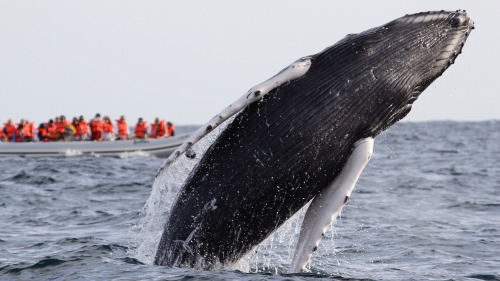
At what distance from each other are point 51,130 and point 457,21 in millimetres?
34087

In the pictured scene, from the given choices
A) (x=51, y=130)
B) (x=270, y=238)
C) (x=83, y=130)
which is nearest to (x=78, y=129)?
(x=83, y=130)

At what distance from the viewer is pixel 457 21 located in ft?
22.5

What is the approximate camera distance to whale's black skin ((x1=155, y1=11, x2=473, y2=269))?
22.2ft

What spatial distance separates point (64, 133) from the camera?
37781 millimetres

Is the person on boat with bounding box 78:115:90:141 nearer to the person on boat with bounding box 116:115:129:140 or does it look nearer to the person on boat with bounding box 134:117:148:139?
the person on boat with bounding box 116:115:129:140

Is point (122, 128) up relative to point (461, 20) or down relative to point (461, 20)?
up

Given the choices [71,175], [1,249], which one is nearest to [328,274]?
[1,249]

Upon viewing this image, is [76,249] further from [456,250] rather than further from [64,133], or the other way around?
[64,133]

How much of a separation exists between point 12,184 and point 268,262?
14052 millimetres

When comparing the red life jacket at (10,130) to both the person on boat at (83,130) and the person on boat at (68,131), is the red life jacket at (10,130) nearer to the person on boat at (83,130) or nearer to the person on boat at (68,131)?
the person on boat at (68,131)

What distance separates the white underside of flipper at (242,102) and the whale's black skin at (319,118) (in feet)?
0.68

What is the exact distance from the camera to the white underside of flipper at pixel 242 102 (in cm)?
645

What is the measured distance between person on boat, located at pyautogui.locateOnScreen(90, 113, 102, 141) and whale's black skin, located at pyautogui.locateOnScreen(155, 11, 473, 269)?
33.1m

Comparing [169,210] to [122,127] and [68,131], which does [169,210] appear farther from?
[122,127]
